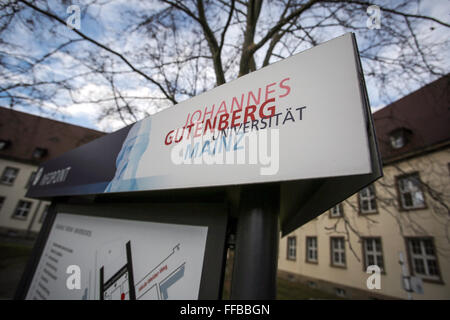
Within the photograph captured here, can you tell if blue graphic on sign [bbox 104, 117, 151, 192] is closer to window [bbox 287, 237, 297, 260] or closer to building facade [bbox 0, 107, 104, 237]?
window [bbox 287, 237, 297, 260]

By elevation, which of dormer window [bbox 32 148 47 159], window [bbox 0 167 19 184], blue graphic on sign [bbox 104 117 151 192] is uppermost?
dormer window [bbox 32 148 47 159]

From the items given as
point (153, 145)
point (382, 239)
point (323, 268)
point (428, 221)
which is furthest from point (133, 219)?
point (323, 268)

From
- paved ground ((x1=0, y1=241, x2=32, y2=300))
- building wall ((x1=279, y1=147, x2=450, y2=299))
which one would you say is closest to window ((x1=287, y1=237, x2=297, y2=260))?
building wall ((x1=279, y1=147, x2=450, y2=299))

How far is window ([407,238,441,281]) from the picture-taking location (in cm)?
956

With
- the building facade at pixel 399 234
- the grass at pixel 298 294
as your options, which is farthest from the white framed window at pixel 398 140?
the grass at pixel 298 294

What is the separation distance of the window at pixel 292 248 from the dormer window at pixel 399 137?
10.1m

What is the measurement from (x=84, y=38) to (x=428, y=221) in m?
14.6

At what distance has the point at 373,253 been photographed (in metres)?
11.7

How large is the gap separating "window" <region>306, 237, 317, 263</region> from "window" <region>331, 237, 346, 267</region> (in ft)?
5.23

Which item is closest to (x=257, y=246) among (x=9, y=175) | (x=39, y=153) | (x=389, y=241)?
(x=389, y=241)

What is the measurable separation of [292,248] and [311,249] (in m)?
2.02

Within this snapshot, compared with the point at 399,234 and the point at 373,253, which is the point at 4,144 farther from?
the point at 399,234

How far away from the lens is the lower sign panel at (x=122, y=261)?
3.51 ft

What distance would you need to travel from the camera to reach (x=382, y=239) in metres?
11.4
